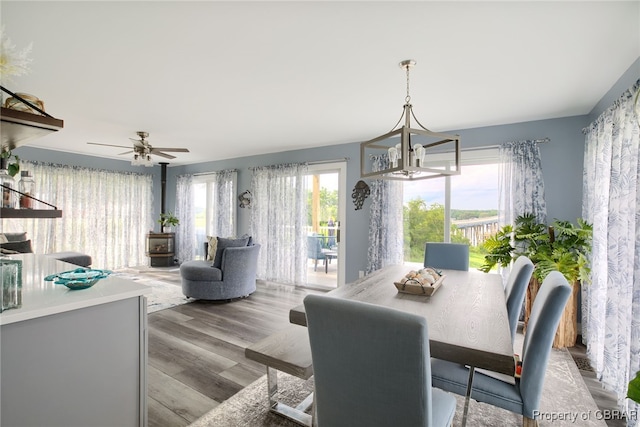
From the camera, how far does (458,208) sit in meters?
4.15

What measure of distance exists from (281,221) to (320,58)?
3.64 meters

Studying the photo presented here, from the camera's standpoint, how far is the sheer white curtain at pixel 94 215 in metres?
5.59

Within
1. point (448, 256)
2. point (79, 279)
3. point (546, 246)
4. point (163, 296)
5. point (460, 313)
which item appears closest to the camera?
point (79, 279)

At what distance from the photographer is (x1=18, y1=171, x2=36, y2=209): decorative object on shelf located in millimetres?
1528

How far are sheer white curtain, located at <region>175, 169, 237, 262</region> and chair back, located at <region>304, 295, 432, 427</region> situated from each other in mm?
5646

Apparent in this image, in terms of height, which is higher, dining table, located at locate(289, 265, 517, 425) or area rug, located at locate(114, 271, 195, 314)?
dining table, located at locate(289, 265, 517, 425)

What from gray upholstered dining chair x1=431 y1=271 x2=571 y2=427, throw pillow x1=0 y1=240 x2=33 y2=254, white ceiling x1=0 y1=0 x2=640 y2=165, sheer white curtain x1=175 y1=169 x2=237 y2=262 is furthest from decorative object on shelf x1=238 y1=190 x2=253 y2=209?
gray upholstered dining chair x1=431 y1=271 x2=571 y2=427

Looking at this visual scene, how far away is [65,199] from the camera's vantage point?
5.91 m

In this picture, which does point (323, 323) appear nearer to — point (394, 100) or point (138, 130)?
point (394, 100)

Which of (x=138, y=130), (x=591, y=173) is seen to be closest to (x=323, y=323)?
(x=591, y=173)

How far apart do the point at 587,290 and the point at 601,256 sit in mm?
626

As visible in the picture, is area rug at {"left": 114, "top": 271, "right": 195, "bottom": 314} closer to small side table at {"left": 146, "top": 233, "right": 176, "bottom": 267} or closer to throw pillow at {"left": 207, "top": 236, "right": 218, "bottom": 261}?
throw pillow at {"left": 207, "top": 236, "right": 218, "bottom": 261}

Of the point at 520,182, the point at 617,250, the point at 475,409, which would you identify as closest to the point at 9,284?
the point at 475,409

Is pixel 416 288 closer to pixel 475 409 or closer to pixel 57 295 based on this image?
pixel 475 409
